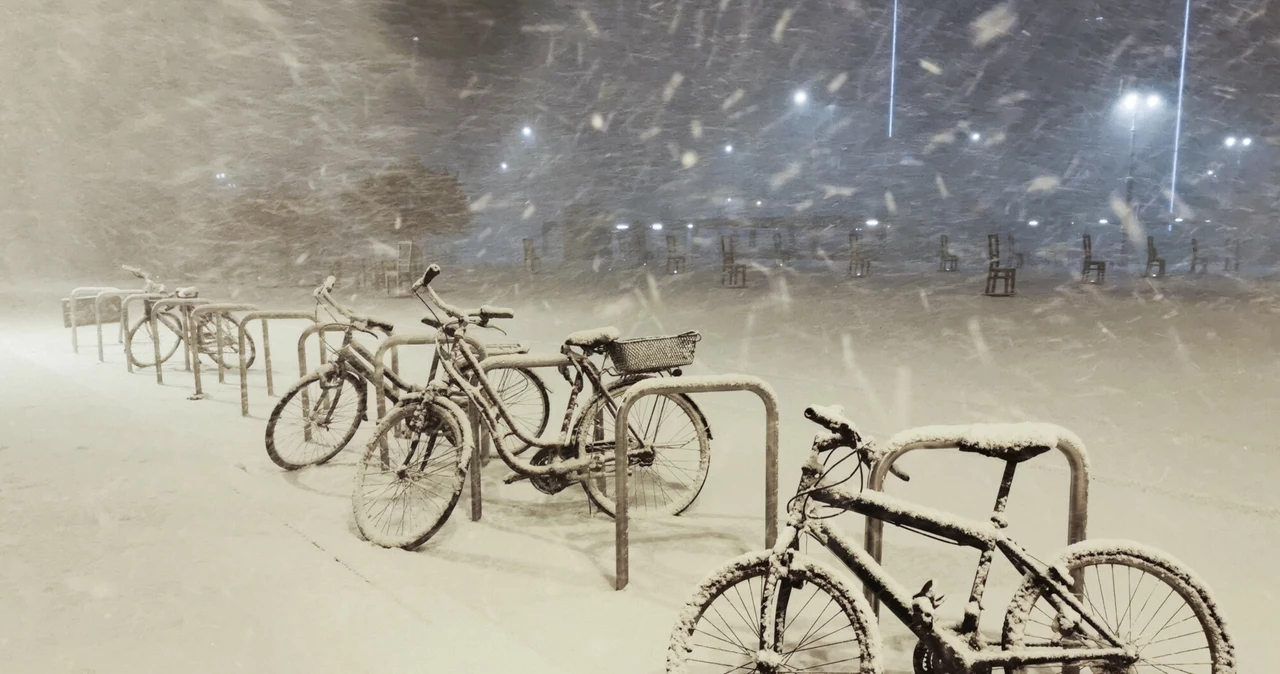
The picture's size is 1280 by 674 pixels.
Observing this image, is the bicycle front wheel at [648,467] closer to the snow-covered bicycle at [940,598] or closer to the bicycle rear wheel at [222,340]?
the snow-covered bicycle at [940,598]

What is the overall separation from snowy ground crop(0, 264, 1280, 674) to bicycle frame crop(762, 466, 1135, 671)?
0.59 m

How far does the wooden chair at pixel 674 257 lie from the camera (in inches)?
851

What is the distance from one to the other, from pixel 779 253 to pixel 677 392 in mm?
21072

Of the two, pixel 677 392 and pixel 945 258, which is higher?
pixel 945 258

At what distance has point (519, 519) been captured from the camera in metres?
3.86

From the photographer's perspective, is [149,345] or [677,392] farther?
[149,345]

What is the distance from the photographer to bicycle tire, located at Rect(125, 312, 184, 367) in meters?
8.33

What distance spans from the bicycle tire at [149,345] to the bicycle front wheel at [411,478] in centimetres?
540

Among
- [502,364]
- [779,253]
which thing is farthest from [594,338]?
[779,253]

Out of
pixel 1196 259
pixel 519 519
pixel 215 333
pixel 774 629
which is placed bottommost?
pixel 519 519

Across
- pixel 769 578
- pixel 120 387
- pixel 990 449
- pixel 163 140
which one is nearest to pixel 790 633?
pixel 769 578

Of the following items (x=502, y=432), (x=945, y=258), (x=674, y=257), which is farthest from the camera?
(x=674, y=257)

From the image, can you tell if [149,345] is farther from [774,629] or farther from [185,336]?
[774,629]

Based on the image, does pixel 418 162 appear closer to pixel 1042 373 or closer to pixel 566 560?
pixel 1042 373
